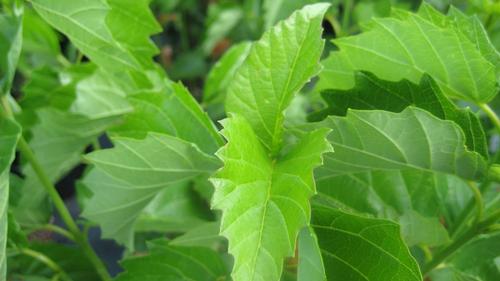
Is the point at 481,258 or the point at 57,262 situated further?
the point at 57,262

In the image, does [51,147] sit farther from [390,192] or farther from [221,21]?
[221,21]

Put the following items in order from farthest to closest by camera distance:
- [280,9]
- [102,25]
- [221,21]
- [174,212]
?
[221,21], [280,9], [174,212], [102,25]

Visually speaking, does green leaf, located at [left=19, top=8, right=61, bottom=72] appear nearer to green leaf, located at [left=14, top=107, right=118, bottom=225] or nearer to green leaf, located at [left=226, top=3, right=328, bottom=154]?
green leaf, located at [left=14, top=107, right=118, bottom=225]

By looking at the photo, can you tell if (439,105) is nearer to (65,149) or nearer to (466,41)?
(466,41)

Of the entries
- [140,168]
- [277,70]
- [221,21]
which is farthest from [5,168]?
[221,21]

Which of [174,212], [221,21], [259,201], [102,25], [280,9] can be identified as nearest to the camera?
[259,201]

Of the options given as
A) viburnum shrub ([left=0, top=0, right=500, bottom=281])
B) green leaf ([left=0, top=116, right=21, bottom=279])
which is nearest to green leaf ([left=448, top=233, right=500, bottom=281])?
viburnum shrub ([left=0, top=0, right=500, bottom=281])

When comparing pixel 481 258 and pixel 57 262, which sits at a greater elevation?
pixel 481 258

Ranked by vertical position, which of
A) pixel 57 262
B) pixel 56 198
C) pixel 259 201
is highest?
pixel 259 201
